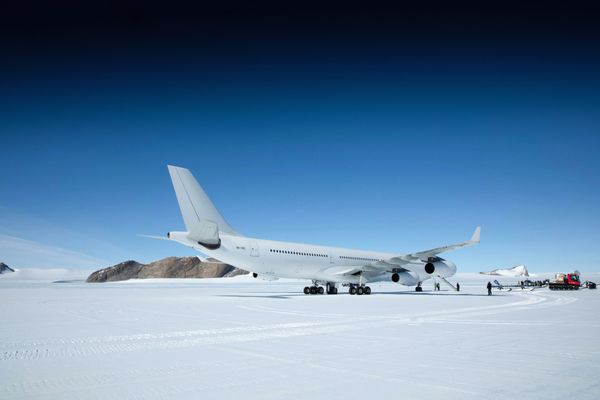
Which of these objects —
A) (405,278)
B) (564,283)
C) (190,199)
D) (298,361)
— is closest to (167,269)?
(564,283)

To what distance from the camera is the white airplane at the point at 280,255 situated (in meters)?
27.8

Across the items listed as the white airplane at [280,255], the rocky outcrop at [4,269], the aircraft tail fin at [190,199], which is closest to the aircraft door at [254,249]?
the white airplane at [280,255]

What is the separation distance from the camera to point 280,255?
3269 cm

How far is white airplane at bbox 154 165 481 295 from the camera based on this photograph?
1095 inches

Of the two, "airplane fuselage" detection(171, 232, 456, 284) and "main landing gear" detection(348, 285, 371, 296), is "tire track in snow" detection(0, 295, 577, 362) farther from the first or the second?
"main landing gear" detection(348, 285, 371, 296)

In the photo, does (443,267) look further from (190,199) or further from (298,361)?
(298,361)

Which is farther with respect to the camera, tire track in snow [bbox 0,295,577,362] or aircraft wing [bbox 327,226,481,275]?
aircraft wing [bbox 327,226,481,275]

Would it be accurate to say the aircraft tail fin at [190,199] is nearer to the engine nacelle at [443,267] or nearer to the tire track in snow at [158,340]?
the tire track in snow at [158,340]

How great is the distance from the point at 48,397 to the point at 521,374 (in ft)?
20.8

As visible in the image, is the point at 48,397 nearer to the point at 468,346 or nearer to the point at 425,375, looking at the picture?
the point at 425,375

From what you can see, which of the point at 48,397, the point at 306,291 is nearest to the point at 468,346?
the point at 48,397

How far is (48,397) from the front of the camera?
17.5ft

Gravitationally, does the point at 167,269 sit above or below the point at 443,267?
above

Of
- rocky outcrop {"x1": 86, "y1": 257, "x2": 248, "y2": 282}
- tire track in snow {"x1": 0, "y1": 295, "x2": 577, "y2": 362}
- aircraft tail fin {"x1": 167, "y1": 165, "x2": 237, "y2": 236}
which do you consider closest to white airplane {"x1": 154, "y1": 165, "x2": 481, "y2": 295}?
aircraft tail fin {"x1": 167, "y1": 165, "x2": 237, "y2": 236}
